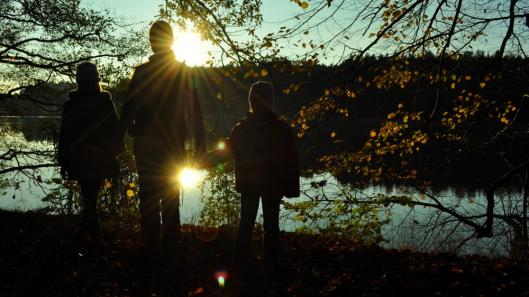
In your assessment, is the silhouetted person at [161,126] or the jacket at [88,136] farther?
the jacket at [88,136]

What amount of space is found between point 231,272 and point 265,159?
1274mm

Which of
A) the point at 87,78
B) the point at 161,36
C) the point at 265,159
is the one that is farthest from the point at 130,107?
the point at 265,159

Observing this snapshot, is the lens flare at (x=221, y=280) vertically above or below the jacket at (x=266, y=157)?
below

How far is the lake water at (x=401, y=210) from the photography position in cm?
945

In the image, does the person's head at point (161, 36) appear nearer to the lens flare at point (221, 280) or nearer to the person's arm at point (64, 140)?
the person's arm at point (64, 140)

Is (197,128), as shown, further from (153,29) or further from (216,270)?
(216,270)

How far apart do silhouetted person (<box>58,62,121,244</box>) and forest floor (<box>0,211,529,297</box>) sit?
0.73m

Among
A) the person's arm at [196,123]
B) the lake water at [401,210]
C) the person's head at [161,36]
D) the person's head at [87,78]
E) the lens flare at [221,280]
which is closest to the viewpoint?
the lens flare at [221,280]

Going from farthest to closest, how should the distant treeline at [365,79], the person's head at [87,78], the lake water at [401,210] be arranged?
the lake water at [401,210] → the distant treeline at [365,79] → the person's head at [87,78]

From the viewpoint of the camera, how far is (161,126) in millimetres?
4621

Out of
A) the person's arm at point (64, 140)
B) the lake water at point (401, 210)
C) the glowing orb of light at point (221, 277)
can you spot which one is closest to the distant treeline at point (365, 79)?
the person's arm at point (64, 140)

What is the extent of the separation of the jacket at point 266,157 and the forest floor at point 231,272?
93 cm

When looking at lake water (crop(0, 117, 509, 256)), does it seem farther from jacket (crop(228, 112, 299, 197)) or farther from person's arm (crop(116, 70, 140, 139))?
person's arm (crop(116, 70, 140, 139))

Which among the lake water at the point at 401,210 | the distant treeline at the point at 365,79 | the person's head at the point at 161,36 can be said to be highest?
Result: the distant treeline at the point at 365,79
